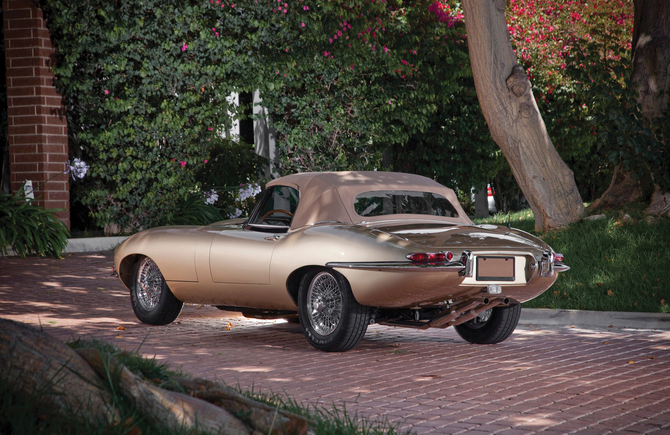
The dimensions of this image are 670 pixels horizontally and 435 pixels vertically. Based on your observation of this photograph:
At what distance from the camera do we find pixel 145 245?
327 inches

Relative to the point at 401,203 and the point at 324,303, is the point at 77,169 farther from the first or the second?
the point at 324,303

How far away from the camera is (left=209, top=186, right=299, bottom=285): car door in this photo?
725 centimetres

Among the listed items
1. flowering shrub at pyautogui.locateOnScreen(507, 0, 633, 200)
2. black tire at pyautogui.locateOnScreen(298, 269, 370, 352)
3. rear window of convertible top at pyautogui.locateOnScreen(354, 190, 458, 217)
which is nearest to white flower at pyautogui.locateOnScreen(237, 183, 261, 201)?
flowering shrub at pyautogui.locateOnScreen(507, 0, 633, 200)

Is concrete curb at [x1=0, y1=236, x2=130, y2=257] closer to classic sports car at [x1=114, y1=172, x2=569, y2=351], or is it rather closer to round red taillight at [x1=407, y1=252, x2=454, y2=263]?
classic sports car at [x1=114, y1=172, x2=569, y2=351]

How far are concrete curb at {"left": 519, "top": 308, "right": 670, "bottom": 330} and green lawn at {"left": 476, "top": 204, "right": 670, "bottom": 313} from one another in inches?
13.1

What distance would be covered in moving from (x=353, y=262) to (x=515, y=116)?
6548mm

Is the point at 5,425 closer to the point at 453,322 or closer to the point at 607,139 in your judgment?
the point at 453,322

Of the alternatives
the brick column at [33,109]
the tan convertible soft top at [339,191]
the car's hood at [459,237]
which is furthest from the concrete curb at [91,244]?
the car's hood at [459,237]

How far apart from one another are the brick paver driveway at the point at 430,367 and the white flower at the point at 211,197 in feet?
21.2

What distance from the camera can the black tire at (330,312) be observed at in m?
6.67

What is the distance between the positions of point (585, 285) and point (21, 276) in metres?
7.93

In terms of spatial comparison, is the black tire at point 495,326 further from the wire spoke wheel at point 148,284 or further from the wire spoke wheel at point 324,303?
the wire spoke wheel at point 148,284

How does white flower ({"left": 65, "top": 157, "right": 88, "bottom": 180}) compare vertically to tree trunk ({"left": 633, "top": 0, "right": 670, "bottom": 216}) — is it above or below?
below

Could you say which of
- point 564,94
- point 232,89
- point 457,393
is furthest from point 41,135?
point 564,94
